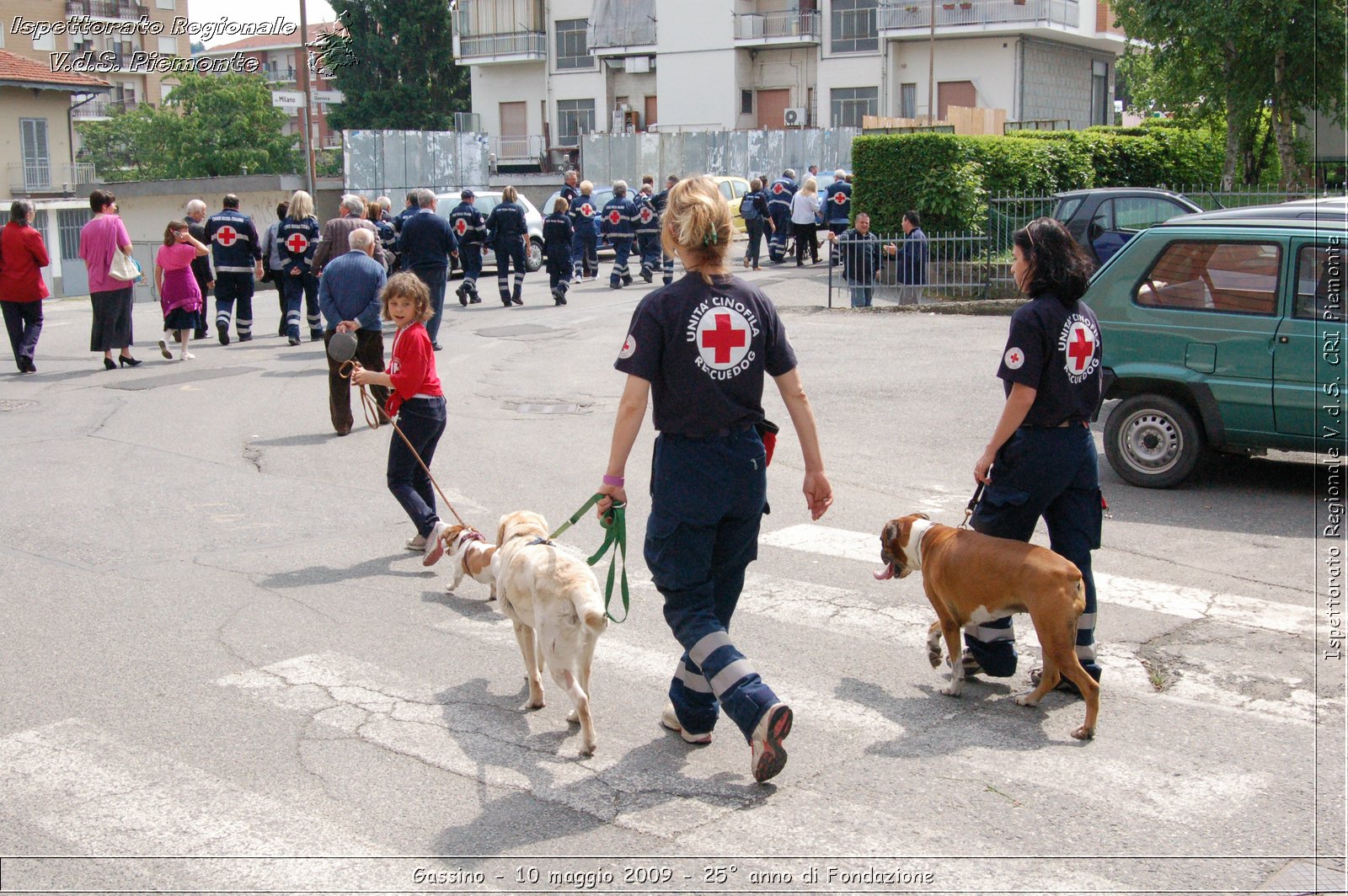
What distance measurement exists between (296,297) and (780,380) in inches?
540

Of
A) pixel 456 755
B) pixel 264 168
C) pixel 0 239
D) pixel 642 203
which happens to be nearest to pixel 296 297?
pixel 0 239

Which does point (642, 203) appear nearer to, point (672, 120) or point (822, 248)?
point (822, 248)

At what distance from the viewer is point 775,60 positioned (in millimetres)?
54312

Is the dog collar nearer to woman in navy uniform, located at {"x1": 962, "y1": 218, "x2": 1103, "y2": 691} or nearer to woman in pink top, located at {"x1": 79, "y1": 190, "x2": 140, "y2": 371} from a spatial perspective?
woman in navy uniform, located at {"x1": 962, "y1": 218, "x2": 1103, "y2": 691}

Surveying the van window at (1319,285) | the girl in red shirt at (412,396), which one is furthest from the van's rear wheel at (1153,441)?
the girl in red shirt at (412,396)

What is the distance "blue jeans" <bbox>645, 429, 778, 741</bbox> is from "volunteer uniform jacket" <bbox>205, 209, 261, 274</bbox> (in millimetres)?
13603

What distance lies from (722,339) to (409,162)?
34028mm

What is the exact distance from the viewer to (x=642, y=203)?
2320cm

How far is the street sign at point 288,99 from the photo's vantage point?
24.2m

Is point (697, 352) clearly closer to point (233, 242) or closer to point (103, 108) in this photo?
point (233, 242)

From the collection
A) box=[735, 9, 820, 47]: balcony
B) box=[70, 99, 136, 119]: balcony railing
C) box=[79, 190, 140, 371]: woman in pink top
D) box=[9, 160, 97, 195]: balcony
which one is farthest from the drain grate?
box=[70, 99, 136, 119]: balcony railing

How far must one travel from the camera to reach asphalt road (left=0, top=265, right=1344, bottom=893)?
3.95 m

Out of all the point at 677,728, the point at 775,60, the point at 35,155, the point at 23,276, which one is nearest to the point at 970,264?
the point at 23,276

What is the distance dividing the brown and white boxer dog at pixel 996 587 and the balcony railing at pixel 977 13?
47.7 metres
